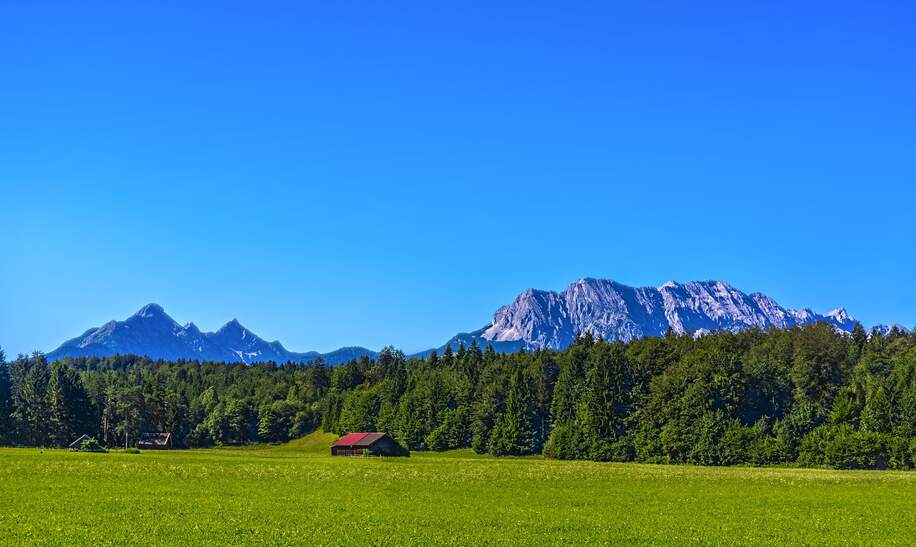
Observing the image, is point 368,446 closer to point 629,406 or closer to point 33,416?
point 629,406

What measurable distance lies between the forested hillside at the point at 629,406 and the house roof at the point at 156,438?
3269 mm

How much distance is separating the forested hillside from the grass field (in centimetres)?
4480

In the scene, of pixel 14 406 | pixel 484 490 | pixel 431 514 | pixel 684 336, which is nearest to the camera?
pixel 431 514

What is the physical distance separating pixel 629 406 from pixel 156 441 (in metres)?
113

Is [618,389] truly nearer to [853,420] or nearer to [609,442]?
[609,442]

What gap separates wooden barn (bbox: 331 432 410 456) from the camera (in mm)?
136375

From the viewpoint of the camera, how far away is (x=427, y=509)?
44812 millimetres

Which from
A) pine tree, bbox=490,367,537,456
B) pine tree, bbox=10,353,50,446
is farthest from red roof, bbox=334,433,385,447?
pine tree, bbox=10,353,50,446

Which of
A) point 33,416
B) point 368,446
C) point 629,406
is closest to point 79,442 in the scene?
point 33,416

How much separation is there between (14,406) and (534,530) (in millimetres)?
171042

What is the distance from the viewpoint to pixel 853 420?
377ft

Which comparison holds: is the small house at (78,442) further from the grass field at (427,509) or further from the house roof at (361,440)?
the grass field at (427,509)

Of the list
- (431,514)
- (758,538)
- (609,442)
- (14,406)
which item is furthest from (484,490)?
(14,406)

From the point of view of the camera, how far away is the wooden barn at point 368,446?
13638cm
